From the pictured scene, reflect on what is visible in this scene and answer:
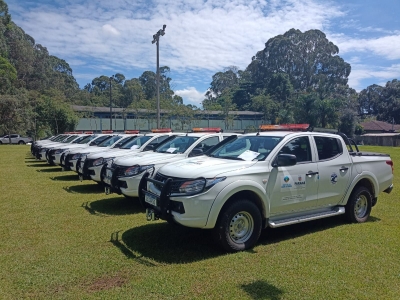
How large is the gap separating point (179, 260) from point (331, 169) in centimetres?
311

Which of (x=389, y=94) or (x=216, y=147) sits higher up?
(x=389, y=94)

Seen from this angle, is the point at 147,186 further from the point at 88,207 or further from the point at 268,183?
the point at 88,207

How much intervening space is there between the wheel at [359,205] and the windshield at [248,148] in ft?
6.70

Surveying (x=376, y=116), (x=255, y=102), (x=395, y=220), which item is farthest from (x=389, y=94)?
(x=395, y=220)

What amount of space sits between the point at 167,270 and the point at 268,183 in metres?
1.93

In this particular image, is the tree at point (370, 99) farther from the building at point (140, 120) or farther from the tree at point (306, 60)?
the building at point (140, 120)

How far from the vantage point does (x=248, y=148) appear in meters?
5.97

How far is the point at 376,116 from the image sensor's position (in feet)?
294

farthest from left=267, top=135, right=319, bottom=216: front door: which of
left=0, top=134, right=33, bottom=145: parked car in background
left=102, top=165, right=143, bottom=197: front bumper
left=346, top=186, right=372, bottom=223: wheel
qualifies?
left=0, top=134, right=33, bottom=145: parked car in background

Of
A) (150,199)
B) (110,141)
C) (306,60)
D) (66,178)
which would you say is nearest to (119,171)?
(150,199)

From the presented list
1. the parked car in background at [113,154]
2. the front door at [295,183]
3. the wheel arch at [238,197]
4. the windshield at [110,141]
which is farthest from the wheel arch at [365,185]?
the windshield at [110,141]

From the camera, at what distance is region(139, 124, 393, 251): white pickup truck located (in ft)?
16.0

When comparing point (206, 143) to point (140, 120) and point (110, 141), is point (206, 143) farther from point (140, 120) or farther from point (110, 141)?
point (140, 120)

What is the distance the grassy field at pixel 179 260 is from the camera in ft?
13.2
